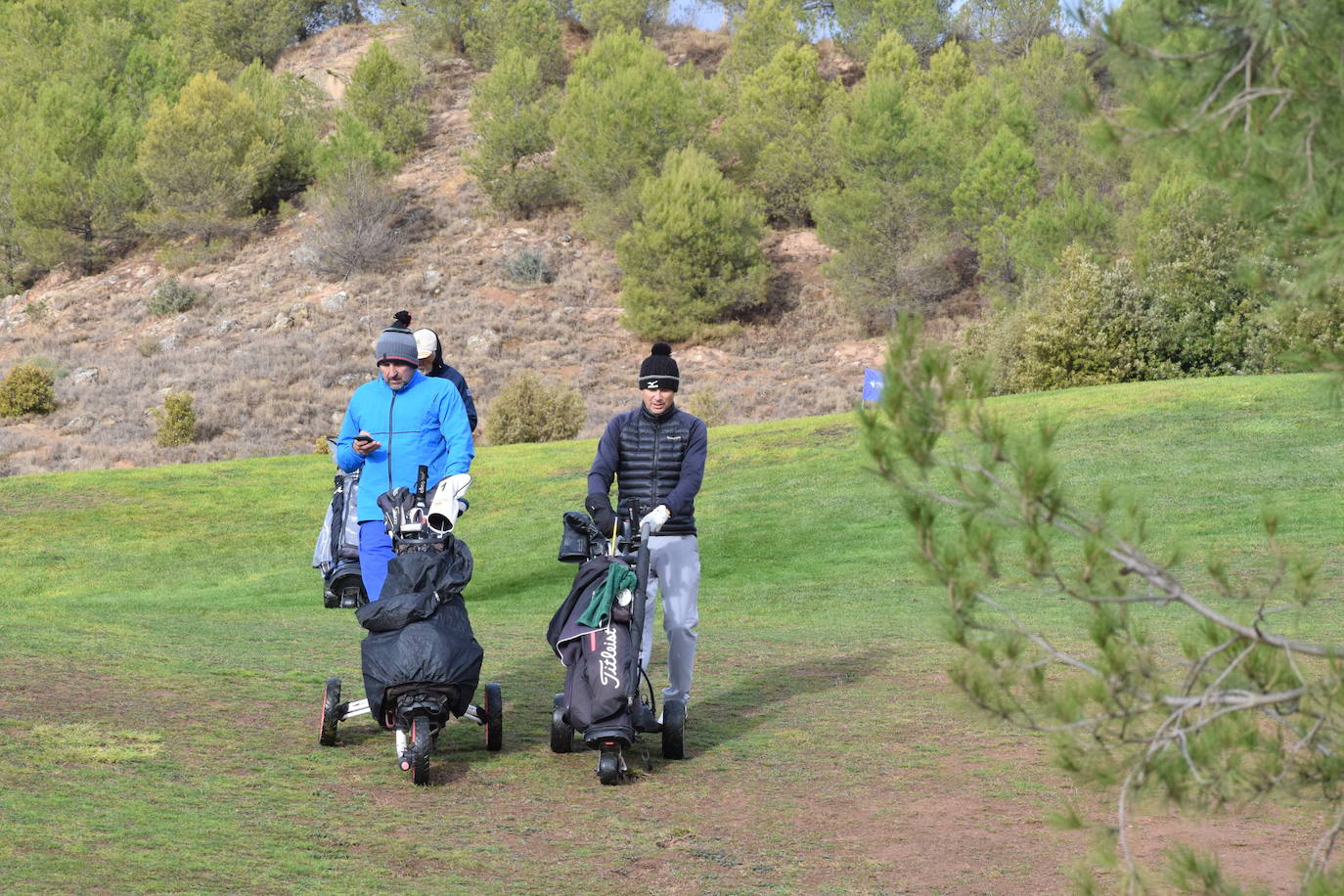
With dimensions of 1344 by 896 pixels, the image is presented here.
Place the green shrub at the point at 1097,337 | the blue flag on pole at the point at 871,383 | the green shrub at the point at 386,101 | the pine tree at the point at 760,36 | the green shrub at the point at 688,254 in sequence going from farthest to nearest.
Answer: the green shrub at the point at 386,101
the pine tree at the point at 760,36
the green shrub at the point at 688,254
the green shrub at the point at 1097,337
the blue flag on pole at the point at 871,383

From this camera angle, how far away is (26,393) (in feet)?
150

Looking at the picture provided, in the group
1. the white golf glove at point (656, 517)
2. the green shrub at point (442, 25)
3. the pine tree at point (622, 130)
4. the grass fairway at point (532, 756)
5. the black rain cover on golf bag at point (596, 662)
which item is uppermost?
the green shrub at point (442, 25)

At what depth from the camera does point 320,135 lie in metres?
72.9

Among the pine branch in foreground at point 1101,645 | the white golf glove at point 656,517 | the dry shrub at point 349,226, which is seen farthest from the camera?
the dry shrub at point 349,226

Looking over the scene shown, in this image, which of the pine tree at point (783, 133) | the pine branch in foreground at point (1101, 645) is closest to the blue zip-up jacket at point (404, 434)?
the pine branch in foreground at point (1101, 645)

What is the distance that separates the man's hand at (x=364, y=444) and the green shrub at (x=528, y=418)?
24750 mm

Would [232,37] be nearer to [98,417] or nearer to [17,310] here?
[17,310]

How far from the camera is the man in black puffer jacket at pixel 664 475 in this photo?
7680mm

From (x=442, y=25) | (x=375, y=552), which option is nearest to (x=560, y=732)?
(x=375, y=552)

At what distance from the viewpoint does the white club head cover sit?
7055mm

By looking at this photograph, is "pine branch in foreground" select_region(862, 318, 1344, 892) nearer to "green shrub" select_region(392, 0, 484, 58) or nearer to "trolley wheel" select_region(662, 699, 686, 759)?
"trolley wheel" select_region(662, 699, 686, 759)

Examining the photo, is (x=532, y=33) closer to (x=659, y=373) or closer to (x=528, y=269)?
(x=528, y=269)

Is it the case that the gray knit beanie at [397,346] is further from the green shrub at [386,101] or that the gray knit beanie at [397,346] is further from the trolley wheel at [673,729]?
the green shrub at [386,101]

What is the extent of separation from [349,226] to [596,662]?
55977mm
